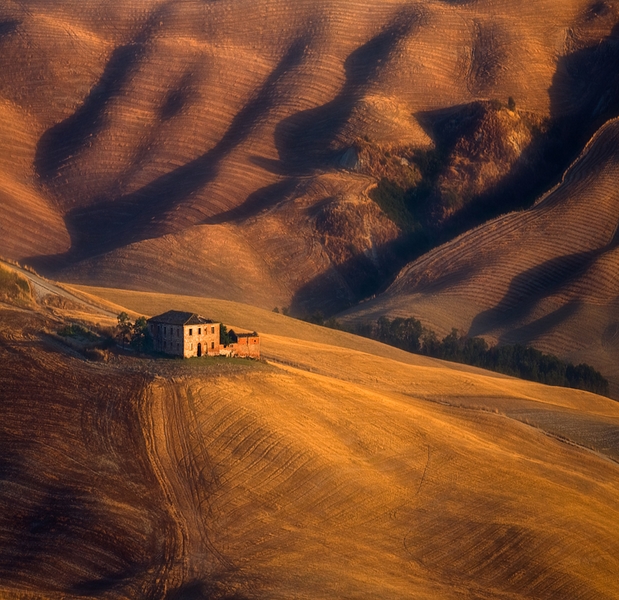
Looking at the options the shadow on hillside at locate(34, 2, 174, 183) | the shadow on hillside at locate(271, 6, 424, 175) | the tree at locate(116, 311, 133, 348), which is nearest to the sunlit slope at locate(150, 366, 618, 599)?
the tree at locate(116, 311, 133, 348)

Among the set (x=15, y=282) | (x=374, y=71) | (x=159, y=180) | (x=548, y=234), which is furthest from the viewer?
(x=374, y=71)

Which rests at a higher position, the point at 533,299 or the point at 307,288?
the point at 307,288

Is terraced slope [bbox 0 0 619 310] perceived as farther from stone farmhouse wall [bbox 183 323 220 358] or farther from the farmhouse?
stone farmhouse wall [bbox 183 323 220 358]


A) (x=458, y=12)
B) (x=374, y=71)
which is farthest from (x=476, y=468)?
(x=458, y=12)

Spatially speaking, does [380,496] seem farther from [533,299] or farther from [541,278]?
[541,278]

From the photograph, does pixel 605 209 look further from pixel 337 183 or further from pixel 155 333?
pixel 155 333

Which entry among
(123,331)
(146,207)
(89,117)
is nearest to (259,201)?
(146,207)
